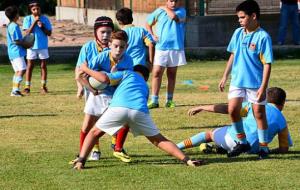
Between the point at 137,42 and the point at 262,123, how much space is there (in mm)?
3660

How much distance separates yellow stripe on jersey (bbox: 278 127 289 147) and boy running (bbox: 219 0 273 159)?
0.28 m

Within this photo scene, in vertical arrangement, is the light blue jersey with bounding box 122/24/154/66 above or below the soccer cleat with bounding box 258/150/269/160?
above

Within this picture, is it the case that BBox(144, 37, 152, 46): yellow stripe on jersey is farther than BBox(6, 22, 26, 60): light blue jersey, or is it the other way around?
BBox(6, 22, 26, 60): light blue jersey

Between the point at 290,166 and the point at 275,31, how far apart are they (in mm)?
15682

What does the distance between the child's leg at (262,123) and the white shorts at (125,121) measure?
1245mm

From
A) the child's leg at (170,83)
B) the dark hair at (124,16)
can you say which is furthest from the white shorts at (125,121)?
the child's leg at (170,83)

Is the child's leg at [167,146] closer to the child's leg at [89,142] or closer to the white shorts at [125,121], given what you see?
the white shorts at [125,121]

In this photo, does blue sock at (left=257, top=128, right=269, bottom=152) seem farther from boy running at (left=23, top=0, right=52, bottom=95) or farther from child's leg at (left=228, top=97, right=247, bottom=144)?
boy running at (left=23, top=0, right=52, bottom=95)

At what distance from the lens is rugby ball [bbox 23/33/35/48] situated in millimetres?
16297

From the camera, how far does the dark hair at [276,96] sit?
996 cm

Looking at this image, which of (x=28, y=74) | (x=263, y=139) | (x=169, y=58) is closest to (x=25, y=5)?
(x=28, y=74)

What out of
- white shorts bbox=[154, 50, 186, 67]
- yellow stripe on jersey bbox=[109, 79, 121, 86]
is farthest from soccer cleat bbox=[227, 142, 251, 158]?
white shorts bbox=[154, 50, 186, 67]

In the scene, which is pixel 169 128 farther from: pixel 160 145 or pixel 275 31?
pixel 275 31

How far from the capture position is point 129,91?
8.80m
